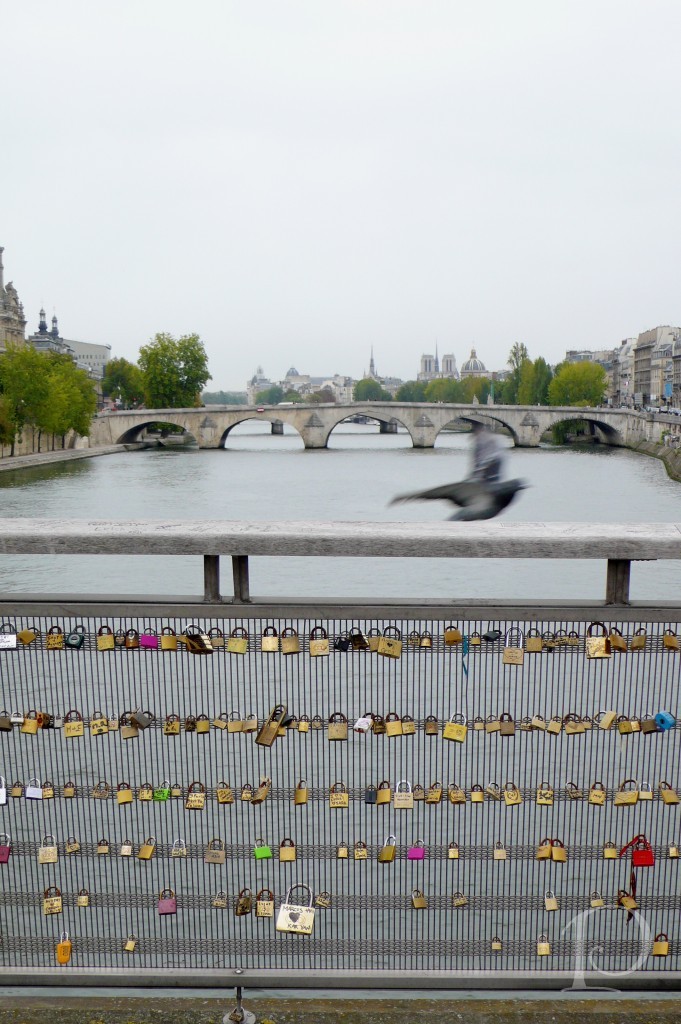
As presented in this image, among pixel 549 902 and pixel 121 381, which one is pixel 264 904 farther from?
pixel 121 381

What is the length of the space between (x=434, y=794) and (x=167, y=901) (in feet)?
2.42

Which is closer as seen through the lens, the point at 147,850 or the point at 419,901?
the point at 419,901

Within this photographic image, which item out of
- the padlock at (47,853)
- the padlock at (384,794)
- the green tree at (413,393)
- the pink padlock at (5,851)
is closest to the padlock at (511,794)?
the padlock at (384,794)

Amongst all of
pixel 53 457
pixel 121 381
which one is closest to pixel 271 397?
pixel 121 381

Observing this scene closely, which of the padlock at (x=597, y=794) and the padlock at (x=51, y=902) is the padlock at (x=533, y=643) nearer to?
the padlock at (x=597, y=794)

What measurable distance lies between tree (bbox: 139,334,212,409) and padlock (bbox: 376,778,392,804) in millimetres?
54295

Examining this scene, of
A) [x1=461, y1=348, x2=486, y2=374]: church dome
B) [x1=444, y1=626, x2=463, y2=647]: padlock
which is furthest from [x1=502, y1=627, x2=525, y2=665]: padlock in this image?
[x1=461, y1=348, x2=486, y2=374]: church dome

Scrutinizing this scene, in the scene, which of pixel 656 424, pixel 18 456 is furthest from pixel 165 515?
pixel 656 424

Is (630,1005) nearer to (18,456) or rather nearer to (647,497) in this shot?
(647,497)

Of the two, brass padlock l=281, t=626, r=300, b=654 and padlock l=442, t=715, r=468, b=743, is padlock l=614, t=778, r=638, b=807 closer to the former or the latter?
padlock l=442, t=715, r=468, b=743

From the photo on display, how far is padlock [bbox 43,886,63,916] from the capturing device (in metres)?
2.61

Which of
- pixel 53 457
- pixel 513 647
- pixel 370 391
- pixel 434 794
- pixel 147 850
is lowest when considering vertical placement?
pixel 370 391

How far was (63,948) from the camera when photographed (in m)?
2.61

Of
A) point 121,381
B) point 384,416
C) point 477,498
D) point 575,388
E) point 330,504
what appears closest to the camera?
point 477,498
